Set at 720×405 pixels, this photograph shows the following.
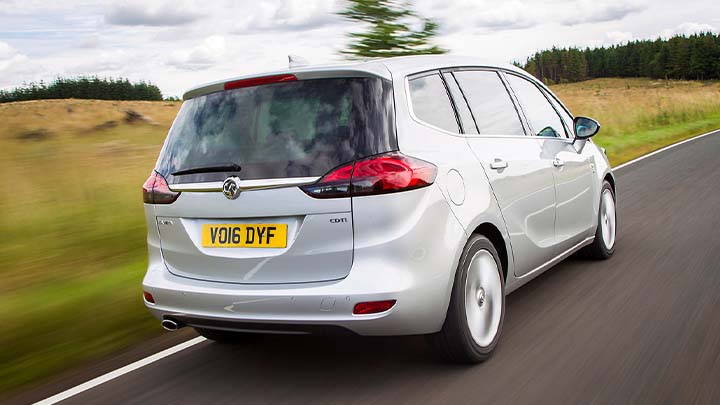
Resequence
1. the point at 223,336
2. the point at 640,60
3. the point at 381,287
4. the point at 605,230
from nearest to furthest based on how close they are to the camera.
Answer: the point at 381,287 < the point at 223,336 < the point at 605,230 < the point at 640,60

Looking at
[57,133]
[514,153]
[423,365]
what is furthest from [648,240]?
[57,133]

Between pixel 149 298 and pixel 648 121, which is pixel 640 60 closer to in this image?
pixel 648 121

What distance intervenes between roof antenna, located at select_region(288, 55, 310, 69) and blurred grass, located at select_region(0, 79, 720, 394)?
216 centimetres

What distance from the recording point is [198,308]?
3.73m

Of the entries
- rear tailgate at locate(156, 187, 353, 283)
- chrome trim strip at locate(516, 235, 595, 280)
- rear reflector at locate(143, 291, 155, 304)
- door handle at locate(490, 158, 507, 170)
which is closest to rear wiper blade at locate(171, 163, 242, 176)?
rear tailgate at locate(156, 187, 353, 283)

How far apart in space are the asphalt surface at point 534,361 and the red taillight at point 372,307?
43 cm

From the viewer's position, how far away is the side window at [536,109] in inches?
201

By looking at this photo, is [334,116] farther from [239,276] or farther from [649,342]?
[649,342]

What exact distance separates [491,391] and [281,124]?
159 cm

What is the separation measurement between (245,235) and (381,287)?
2.29ft

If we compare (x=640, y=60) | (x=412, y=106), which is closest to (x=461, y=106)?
(x=412, y=106)

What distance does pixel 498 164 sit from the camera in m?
4.29

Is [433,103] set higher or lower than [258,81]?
lower

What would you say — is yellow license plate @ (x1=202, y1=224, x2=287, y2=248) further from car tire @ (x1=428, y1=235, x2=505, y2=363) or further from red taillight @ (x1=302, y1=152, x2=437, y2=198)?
car tire @ (x1=428, y1=235, x2=505, y2=363)
